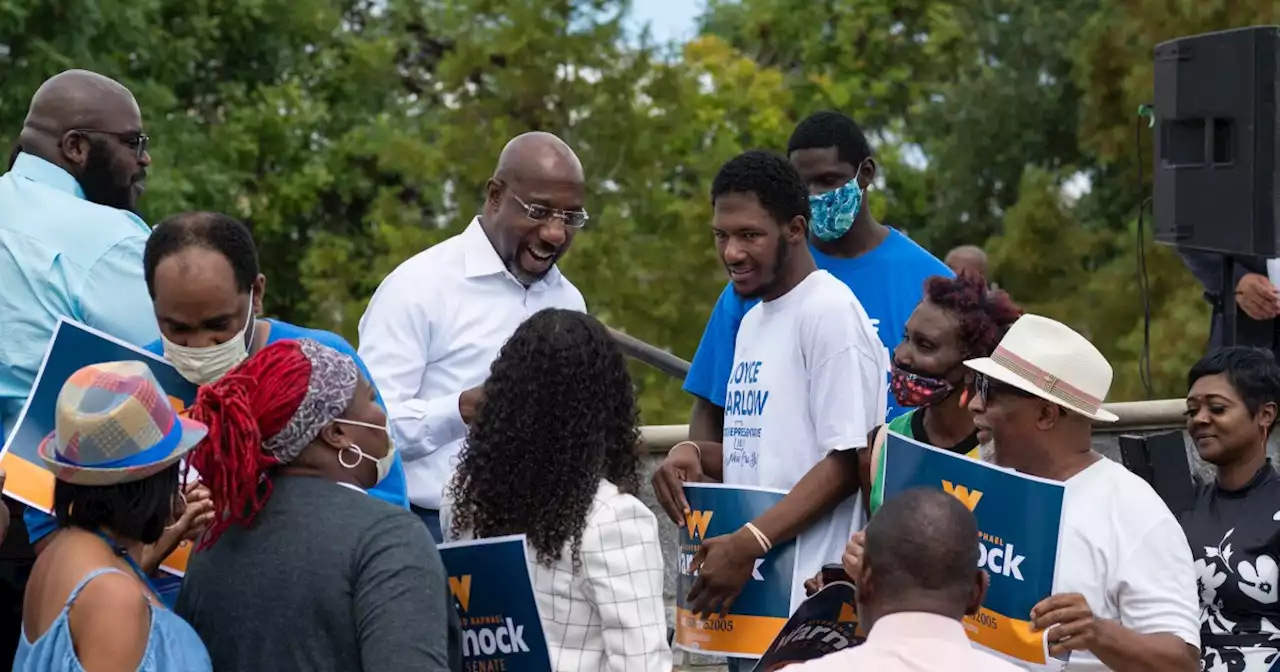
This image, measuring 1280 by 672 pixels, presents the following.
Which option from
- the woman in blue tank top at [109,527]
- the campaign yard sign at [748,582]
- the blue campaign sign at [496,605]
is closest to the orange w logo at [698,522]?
the campaign yard sign at [748,582]

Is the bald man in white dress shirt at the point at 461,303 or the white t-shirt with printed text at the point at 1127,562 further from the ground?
the bald man in white dress shirt at the point at 461,303

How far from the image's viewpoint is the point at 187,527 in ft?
12.7

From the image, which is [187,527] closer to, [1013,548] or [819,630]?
[819,630]

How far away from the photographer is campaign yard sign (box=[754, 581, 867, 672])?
4336 millimetres

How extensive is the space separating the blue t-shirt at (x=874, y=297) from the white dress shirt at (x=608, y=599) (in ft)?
5.08

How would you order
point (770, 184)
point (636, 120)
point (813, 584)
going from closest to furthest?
point (813, 584) → point (770, 184) → point (636, 120)

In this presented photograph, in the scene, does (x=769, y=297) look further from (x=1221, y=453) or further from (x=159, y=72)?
(x=159, y=72)

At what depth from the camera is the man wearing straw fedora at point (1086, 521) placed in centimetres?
415

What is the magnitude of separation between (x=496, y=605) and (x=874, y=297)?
2373 millimetres

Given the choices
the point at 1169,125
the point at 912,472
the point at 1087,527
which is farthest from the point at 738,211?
the point at 1169,125

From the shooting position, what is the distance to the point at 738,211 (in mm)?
5402

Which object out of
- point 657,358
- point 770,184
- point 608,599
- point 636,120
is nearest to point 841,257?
point 770,184

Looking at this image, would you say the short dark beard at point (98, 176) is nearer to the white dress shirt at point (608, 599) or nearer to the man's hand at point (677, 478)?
the man's hand at point (677, 478)

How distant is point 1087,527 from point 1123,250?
19617mm
